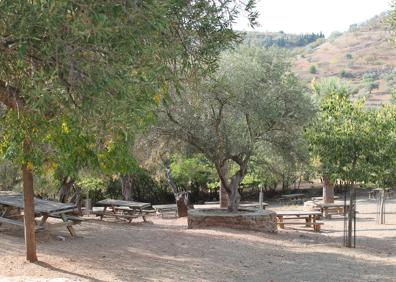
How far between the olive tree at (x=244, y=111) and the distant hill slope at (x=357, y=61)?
86509 mm

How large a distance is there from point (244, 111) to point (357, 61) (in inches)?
5515

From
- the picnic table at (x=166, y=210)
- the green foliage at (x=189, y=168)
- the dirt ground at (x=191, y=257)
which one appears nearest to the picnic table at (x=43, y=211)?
the dirt ground at (x=191, y=257)

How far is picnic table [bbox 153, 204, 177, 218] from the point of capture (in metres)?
24.7

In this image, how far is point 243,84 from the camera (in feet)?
51.2

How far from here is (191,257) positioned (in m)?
11.1

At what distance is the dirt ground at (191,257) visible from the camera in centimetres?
912

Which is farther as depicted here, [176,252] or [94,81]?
[176,252]

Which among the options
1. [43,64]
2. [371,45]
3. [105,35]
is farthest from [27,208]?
[371,45]

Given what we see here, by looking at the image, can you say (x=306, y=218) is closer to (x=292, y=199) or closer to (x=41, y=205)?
(x=41, y=205)

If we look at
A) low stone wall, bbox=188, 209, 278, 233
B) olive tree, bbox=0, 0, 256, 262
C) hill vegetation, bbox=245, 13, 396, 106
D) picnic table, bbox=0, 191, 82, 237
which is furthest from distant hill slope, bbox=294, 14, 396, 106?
olive tree, bbox=0, 0, 256, 262

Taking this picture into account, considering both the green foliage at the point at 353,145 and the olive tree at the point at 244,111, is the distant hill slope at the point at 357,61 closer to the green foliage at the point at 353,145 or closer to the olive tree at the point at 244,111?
the olive tree at the point at 244,111

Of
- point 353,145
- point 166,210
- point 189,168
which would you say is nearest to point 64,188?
point 166,210

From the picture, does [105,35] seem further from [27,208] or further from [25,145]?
[27,208]

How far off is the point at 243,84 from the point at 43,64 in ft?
36.9
